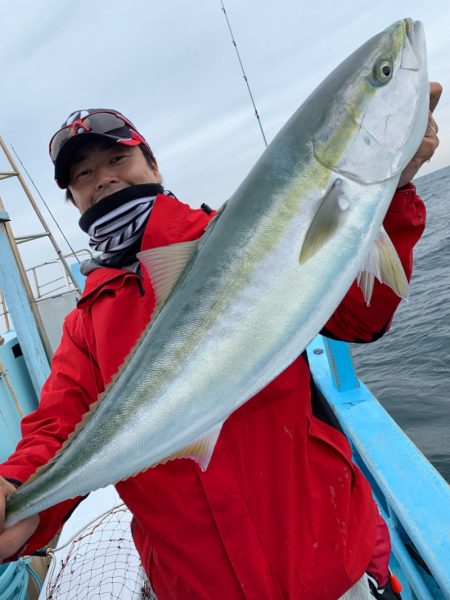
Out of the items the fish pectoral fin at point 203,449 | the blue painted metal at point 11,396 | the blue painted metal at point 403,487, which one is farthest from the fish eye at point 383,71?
the blue painted metal at point 11,396

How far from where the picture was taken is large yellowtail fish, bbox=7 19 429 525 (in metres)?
1.51

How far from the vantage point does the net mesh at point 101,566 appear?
3098mm

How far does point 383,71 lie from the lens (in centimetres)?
154

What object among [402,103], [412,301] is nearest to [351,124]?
[402,103]

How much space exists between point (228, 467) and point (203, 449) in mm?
270

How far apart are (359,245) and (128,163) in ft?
4.28

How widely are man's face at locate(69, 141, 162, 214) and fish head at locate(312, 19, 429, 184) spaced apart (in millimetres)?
1075

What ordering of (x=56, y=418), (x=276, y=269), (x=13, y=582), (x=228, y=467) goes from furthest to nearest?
(x=13, y=582), (x=56, y=418), (x=228, y=467), (x=276, y=269)

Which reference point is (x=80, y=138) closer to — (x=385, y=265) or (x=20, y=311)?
(x=385, y=265)

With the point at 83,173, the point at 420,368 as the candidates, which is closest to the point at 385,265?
the point at 83,173

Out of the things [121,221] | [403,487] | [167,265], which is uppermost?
[121,221]

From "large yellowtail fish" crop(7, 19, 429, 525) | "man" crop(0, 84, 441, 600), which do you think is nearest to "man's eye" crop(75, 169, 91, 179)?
"man" crop(0, 84, 441, 600)

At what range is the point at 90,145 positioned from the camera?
7.33 ft

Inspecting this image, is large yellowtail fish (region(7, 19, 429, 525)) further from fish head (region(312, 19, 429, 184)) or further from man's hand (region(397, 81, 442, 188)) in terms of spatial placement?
man's hand (region(397, 81, 442, 188))
